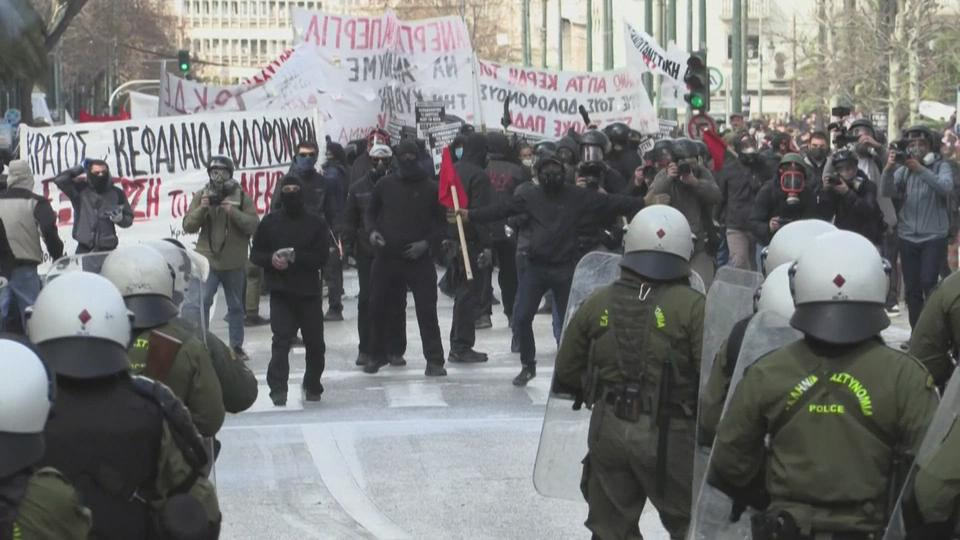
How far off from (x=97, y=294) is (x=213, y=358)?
1.50 meters

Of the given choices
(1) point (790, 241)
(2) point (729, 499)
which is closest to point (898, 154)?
(1) point (790, 241)

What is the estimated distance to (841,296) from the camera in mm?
5422

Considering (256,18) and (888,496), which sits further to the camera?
(256,18)

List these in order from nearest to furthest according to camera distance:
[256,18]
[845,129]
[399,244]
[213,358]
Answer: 1. [213,358]
2. [399,244]
3. [845,129]
4. [256,18]

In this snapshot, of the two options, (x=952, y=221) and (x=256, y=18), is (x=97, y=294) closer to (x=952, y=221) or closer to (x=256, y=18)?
(x=952, y=221)

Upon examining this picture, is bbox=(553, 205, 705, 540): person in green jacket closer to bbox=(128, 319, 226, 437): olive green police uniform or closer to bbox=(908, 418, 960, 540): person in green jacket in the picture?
bbox=(128, 319, 226, 437): olive green police uniform

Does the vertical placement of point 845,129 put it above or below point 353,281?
above

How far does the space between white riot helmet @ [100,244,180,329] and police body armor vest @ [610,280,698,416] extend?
1.65 metres

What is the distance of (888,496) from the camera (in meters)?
5.43

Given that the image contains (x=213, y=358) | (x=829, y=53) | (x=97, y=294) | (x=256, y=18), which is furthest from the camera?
(x=256, y=18)

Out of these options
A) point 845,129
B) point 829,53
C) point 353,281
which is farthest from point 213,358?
point 829,53

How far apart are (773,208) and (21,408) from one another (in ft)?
37.9

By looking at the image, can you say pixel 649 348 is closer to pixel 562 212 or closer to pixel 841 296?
pixel 841 296

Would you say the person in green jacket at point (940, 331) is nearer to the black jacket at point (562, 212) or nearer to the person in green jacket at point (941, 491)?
the person in green jacket at point (941, 491)
